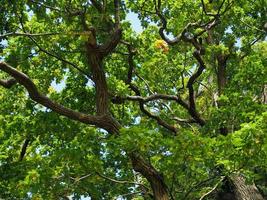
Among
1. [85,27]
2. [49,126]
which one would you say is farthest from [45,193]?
[85,27]

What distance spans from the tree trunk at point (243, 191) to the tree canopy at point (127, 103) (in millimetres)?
40

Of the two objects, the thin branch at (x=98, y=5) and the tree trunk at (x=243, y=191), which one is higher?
the thin branch at (x=98, y=5)

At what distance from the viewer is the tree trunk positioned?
13.7 metres

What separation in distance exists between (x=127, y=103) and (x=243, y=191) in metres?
5.23

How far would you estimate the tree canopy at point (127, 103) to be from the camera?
995cm

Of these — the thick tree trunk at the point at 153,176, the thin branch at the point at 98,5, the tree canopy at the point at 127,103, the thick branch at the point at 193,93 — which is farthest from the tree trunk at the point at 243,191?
the thin branch at the point at 98,5

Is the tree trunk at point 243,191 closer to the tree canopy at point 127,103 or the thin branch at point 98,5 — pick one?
the tree canopy at point 127,103

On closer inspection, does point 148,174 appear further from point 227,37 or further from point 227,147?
point 227,37

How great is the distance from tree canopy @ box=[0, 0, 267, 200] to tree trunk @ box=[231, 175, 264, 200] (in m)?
0.04

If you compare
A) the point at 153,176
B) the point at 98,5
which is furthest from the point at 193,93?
the point at 153,176

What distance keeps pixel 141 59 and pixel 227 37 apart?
3207 millimetres

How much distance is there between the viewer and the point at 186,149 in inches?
366

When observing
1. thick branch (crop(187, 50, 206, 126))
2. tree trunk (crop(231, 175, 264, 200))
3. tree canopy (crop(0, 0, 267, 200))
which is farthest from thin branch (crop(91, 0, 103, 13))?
tree trunk (crop(231, 175, 264, 200))

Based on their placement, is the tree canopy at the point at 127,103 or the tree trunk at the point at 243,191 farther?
the tree trunk at the point at 243,191
